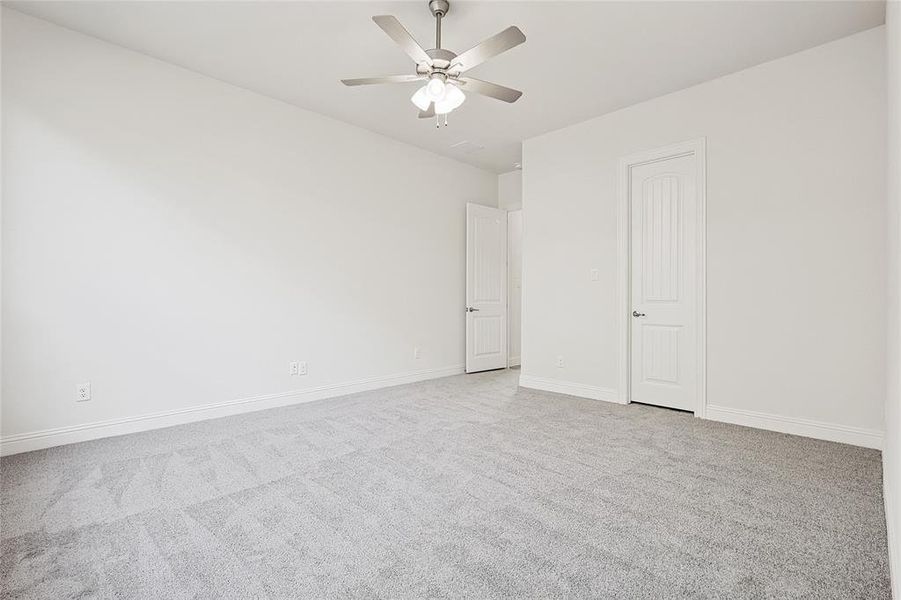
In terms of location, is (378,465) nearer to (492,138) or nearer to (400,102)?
(400,102)

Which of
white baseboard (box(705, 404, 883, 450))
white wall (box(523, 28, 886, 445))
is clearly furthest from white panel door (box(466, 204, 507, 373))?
white baseboard (box(705, 404, 883, 450))

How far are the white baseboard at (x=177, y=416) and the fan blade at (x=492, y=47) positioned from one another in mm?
3254

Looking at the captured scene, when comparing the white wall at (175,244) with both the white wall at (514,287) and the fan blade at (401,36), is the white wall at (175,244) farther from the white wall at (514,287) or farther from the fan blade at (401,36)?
the fan blade at (401,36)

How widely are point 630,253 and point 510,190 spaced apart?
8.63 feet

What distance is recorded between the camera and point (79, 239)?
3.08m

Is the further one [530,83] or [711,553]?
[530,83]

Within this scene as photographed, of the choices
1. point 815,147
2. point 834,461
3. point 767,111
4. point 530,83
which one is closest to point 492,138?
point 530,83

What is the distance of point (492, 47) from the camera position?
241cm

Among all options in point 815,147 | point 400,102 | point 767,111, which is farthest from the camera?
point 400,102

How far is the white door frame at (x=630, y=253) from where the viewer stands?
371 centimetres

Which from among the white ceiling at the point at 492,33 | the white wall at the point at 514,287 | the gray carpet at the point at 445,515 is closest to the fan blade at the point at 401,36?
the white ceiling at the point at 492,33

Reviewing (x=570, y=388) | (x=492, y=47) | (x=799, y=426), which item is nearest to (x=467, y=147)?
(x=492, y=47)

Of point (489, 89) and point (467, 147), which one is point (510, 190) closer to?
point (467, 147)

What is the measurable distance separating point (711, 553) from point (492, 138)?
441 cm
